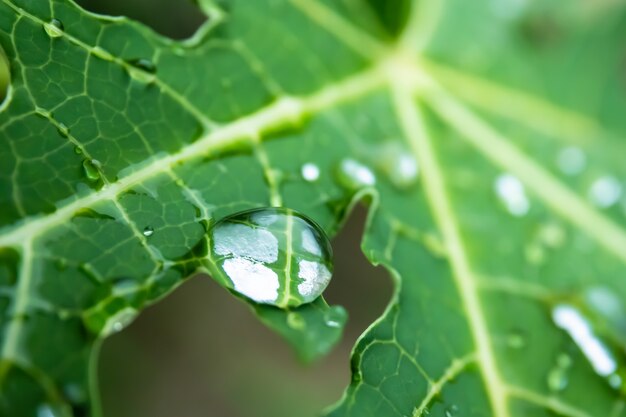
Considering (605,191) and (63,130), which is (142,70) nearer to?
(63,130)

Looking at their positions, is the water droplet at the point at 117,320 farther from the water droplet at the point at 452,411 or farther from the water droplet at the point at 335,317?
the water droplet at the point at 452,411

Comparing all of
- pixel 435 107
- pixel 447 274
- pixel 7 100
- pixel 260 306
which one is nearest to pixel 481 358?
pixel 447 274

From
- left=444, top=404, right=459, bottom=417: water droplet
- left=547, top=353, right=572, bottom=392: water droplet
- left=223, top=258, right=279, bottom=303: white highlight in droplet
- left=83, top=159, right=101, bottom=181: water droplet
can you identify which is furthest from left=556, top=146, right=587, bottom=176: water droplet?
left=83, top=159, right=101, bottom=181: water droplet

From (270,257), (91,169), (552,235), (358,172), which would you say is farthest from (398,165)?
(91,169)

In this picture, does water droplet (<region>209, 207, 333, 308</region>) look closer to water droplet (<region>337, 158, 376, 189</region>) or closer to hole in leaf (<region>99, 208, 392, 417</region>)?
water droplet (<region>337, 158, 376, 189</region>)

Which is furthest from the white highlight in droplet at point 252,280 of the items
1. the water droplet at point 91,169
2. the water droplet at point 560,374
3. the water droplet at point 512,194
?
the water droplet at point 512,194
